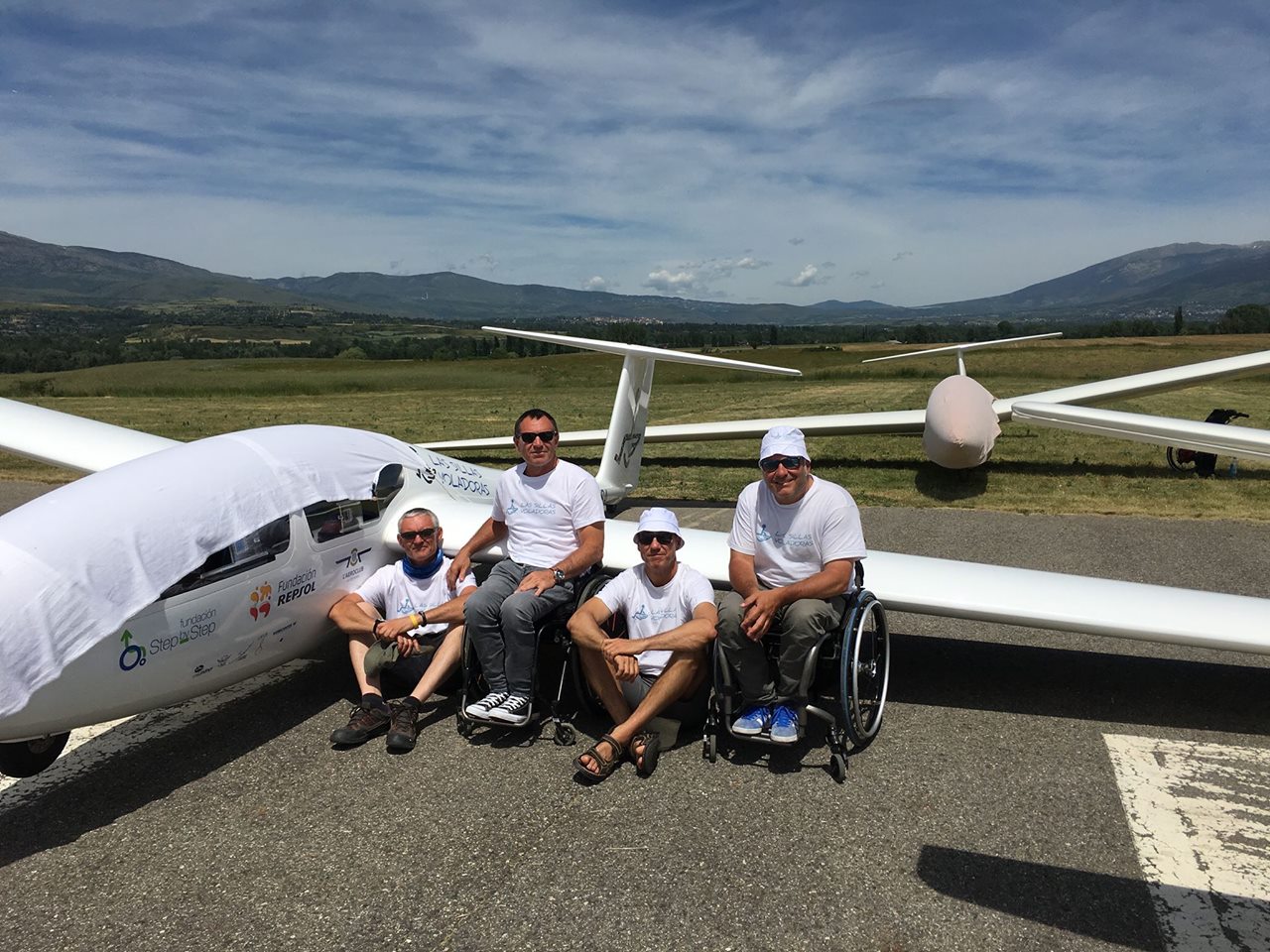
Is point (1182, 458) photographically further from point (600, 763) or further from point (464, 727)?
point (464, 727)

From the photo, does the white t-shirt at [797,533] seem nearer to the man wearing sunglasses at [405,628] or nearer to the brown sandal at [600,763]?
the brown sandal at [600,763]

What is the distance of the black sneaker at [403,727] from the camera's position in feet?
14.1

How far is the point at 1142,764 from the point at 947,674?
1.32 meters

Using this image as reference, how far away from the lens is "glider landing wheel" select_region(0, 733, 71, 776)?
12.7 feet

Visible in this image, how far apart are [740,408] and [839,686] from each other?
791 inches

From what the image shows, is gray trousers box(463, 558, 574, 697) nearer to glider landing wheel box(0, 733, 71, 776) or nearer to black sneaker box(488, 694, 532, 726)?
black sneaker box(488, 694, 532, 726)

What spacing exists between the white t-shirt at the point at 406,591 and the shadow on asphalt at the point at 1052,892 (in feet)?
9.48

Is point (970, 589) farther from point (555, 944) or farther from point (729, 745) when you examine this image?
point (555, 944)

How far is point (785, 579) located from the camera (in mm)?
4262

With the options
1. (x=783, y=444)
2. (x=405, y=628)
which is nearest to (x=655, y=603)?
(x=783, y=444)

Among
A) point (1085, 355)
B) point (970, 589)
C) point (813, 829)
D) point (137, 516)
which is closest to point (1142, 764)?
point (970, 589)

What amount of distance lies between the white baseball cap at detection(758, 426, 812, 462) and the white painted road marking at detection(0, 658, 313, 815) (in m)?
3.22

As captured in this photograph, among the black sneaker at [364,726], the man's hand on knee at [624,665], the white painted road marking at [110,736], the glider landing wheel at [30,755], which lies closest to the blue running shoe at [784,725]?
the man's hand on knee at [624,665]

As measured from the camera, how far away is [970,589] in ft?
16.2
